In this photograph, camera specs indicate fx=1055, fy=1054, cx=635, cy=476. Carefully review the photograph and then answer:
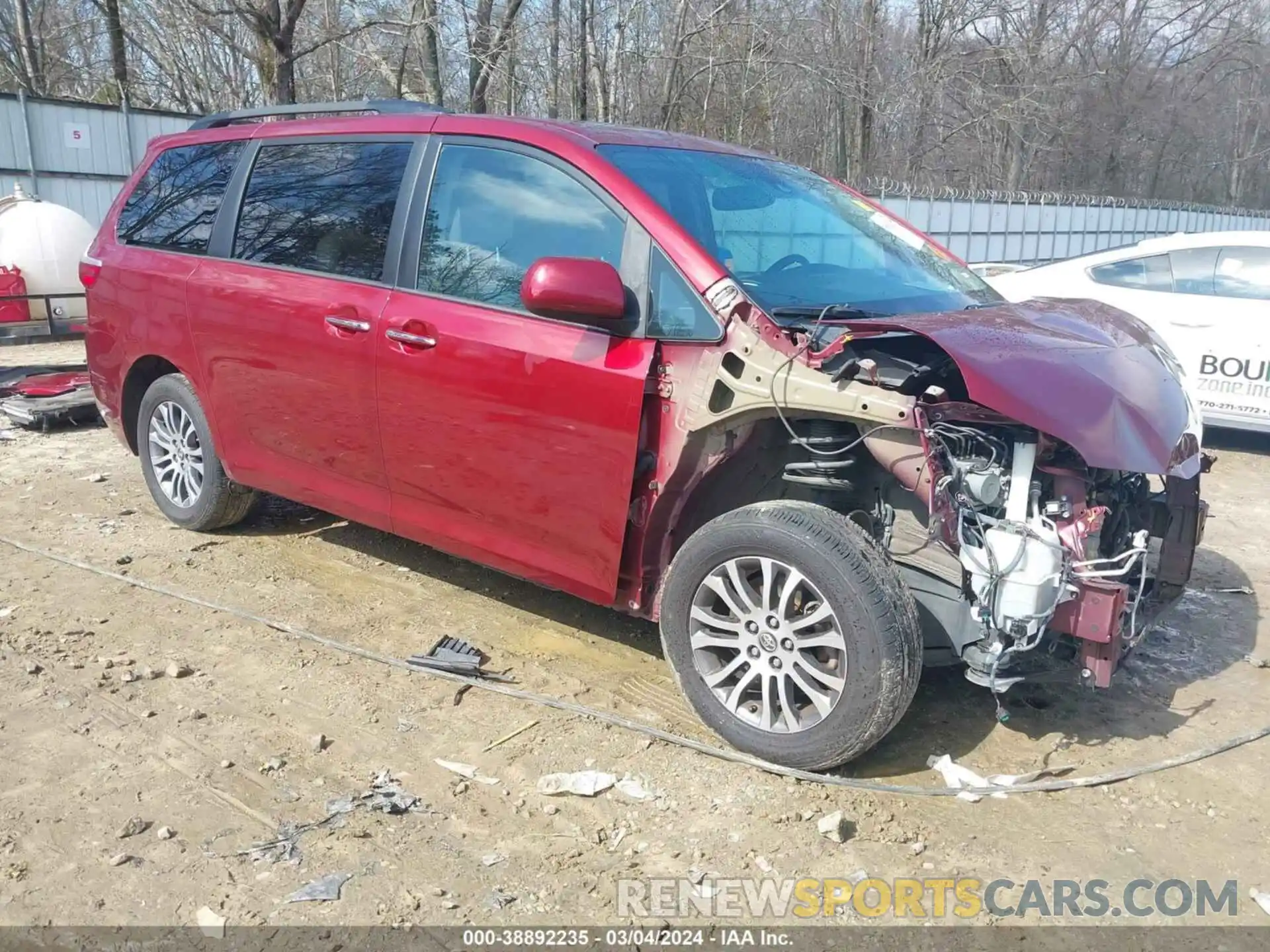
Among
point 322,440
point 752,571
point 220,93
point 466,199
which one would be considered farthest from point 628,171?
point 220,93

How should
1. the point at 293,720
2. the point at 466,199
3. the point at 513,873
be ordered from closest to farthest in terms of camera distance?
the point at 513,873, the point at 293,720, the point at 466,199

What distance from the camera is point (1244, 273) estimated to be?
7.45 m

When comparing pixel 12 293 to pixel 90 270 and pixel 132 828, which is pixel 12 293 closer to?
pixel 90 270

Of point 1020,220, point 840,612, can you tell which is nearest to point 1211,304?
point 840,612

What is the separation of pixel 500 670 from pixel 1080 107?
4389cm

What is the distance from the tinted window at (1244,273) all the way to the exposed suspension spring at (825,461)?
5.48m

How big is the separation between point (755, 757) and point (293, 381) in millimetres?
2510

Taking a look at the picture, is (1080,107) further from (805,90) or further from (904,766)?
(904,766)

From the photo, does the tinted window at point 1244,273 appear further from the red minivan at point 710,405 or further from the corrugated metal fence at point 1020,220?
the corrugated metal fence at point 1020,220

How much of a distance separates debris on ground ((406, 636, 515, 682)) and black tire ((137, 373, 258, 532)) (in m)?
1.79

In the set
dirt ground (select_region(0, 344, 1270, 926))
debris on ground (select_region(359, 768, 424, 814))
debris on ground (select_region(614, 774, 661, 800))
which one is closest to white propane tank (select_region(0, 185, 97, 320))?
dirt ground (select_region(0, 344, 1270, 926))

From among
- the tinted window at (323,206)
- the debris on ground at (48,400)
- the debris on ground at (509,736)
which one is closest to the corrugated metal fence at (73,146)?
the debris on ground at (48,400)

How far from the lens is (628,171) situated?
3.67 m

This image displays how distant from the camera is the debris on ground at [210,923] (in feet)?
8.40
